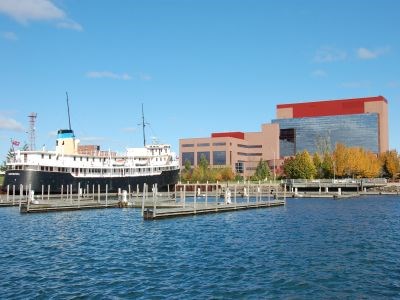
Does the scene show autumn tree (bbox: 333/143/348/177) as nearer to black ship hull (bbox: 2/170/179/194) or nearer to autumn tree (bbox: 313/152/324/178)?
autumn tree (bbox: 313/152/324/178)

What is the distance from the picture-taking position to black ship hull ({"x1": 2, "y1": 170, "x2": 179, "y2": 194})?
10269cm

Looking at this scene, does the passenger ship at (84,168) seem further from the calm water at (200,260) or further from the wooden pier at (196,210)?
the calm water at (200,260)

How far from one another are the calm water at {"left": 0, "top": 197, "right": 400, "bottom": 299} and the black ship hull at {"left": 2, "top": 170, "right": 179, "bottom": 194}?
138 feet

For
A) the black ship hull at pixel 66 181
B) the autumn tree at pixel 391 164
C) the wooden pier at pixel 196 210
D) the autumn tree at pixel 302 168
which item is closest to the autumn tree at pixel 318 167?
the autumn tree at pixel 302 168

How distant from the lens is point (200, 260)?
33.5 metres

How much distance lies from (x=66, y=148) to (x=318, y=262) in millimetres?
95151

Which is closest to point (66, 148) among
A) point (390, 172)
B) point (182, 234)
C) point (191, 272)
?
point (182, 234)

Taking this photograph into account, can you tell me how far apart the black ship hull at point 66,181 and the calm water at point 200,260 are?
41921 millimetres

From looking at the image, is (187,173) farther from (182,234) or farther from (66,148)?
(182,234)

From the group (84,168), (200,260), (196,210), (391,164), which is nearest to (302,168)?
(391,164)

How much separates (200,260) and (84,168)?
86253mm

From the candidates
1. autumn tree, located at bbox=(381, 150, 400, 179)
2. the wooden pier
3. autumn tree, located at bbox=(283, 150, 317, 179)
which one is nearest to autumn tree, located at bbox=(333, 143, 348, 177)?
autumn tree, located at bbox=(283, 150, 317, 179)

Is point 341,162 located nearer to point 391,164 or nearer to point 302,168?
point 302,168

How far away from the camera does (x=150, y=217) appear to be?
6125 cm
